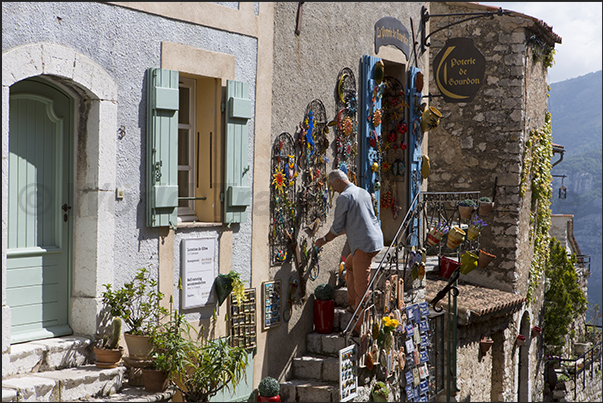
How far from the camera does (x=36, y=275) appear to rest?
5199 millimetres

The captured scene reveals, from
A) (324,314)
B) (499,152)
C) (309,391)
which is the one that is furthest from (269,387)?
(499,152)

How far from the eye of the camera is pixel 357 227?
669 centimetres

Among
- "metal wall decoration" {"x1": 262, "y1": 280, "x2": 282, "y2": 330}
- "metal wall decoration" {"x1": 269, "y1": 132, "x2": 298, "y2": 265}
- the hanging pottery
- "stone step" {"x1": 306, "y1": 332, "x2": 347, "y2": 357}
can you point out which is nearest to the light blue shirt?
"metal wall decoration" {"x1": 269, "y1": 132, "x2": 298, "y2": 265}

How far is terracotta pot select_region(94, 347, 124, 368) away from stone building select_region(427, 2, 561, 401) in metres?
7.61

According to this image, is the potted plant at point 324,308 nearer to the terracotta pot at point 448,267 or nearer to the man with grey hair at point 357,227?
the man with grey hair at point 357,227

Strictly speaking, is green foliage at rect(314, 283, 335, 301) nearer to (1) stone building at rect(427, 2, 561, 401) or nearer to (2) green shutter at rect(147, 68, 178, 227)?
(2) green shutter at rect(147, 68, 178, 227)

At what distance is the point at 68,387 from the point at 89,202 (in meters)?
1.48

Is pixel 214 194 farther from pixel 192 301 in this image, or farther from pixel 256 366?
pixel 256 366

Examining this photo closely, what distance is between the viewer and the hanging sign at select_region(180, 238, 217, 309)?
602cm

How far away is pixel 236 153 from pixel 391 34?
369 centimetres

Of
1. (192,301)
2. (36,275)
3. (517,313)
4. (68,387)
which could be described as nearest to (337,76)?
(192,301)

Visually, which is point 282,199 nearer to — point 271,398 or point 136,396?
point 271,398

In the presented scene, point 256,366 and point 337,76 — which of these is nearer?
point 256,366

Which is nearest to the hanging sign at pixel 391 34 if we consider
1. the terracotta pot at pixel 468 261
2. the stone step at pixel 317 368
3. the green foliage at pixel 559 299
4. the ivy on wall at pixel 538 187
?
the terracotta pot at pixel 468 261
